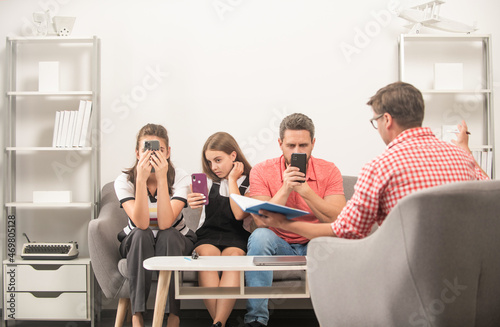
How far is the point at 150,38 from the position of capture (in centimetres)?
336

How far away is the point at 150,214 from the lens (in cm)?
261

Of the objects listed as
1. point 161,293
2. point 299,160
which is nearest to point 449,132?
point 299,160

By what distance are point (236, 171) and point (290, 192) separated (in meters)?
0.48

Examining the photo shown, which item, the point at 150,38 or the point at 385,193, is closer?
the point at 385,193

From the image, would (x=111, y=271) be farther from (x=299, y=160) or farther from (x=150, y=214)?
(x=299, y=160)

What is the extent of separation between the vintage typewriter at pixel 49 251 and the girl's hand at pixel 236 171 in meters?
1.09

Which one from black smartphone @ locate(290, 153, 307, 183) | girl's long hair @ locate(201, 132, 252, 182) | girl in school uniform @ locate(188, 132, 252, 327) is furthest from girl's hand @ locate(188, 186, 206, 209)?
black smartphone @ locate(290, 153, 307, 183)

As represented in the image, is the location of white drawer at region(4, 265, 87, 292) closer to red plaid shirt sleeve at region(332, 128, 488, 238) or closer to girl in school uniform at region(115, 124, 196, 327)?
girl in school uniform at region(115, 124, 196, 327)

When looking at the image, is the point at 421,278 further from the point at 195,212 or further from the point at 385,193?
the point at 195,212

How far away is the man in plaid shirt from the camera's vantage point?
5.02 ft

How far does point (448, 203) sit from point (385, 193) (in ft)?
0.82

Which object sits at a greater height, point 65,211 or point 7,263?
point 65,211

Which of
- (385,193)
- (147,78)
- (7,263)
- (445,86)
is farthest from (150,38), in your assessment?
(385,193)

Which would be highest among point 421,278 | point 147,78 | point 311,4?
point 311,4
